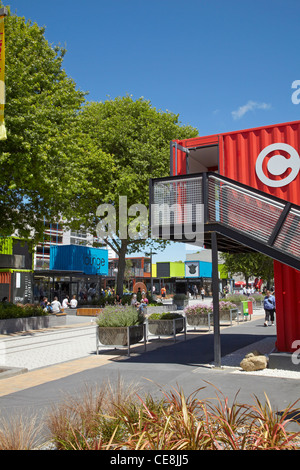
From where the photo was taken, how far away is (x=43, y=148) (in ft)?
59.3

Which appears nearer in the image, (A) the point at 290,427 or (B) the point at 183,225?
(A) the point at 290,427

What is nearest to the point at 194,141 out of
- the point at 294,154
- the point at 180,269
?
the point at 294,154

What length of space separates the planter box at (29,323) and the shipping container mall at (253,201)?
10.9 m

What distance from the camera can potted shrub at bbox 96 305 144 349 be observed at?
39.5 feet

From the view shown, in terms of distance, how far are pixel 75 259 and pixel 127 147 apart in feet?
35.6

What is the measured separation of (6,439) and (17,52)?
62.8 ft

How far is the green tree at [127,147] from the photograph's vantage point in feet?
94.0

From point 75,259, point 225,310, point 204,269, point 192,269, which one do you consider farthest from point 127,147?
point 204,269

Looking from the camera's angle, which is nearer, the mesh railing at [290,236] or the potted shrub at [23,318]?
the mesh railing at [290,236]

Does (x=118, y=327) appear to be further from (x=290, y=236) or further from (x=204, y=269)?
(x=204, y=269)

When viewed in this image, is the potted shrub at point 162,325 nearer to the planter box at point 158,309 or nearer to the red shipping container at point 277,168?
the red shipping container at point 277,168

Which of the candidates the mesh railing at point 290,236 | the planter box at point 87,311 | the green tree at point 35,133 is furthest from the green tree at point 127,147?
the mesh railing at point 290,236

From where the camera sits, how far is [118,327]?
39.8 ft
